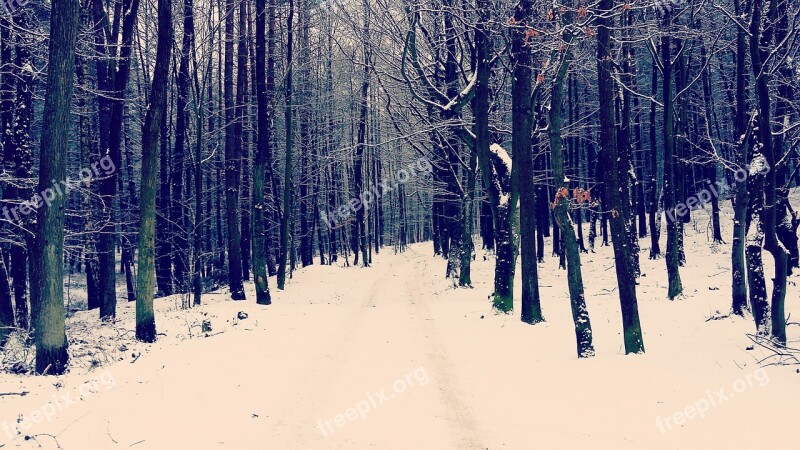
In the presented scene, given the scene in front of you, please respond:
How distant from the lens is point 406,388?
818cm

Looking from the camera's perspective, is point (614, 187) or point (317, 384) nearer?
point (317, 384)

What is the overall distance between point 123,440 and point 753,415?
7.39 meters

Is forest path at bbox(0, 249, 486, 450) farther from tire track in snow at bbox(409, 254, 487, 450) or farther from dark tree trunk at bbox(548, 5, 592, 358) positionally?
dark tree trunk at bbox(548, 5, 592, 358)

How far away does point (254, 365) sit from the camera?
9430 mm

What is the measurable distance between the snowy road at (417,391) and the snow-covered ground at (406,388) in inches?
1.3

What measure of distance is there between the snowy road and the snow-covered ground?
0.03 m

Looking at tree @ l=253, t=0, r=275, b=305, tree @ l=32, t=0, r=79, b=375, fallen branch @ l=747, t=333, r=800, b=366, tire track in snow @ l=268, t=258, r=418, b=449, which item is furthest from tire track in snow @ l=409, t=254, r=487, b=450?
tree @ l=253, t=0, r=275, b=305

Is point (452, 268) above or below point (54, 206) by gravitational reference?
below

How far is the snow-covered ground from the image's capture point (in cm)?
609

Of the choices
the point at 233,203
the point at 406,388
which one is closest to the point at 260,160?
the point at 233,203

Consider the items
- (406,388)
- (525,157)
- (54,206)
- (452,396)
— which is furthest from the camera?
(525,157)

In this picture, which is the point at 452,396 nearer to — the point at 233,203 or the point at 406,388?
the point at 406,388

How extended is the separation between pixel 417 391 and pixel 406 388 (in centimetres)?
24

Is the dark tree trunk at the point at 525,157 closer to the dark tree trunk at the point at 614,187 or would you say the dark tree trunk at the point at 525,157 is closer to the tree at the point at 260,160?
the dark tree trunk at the point at 614,187
